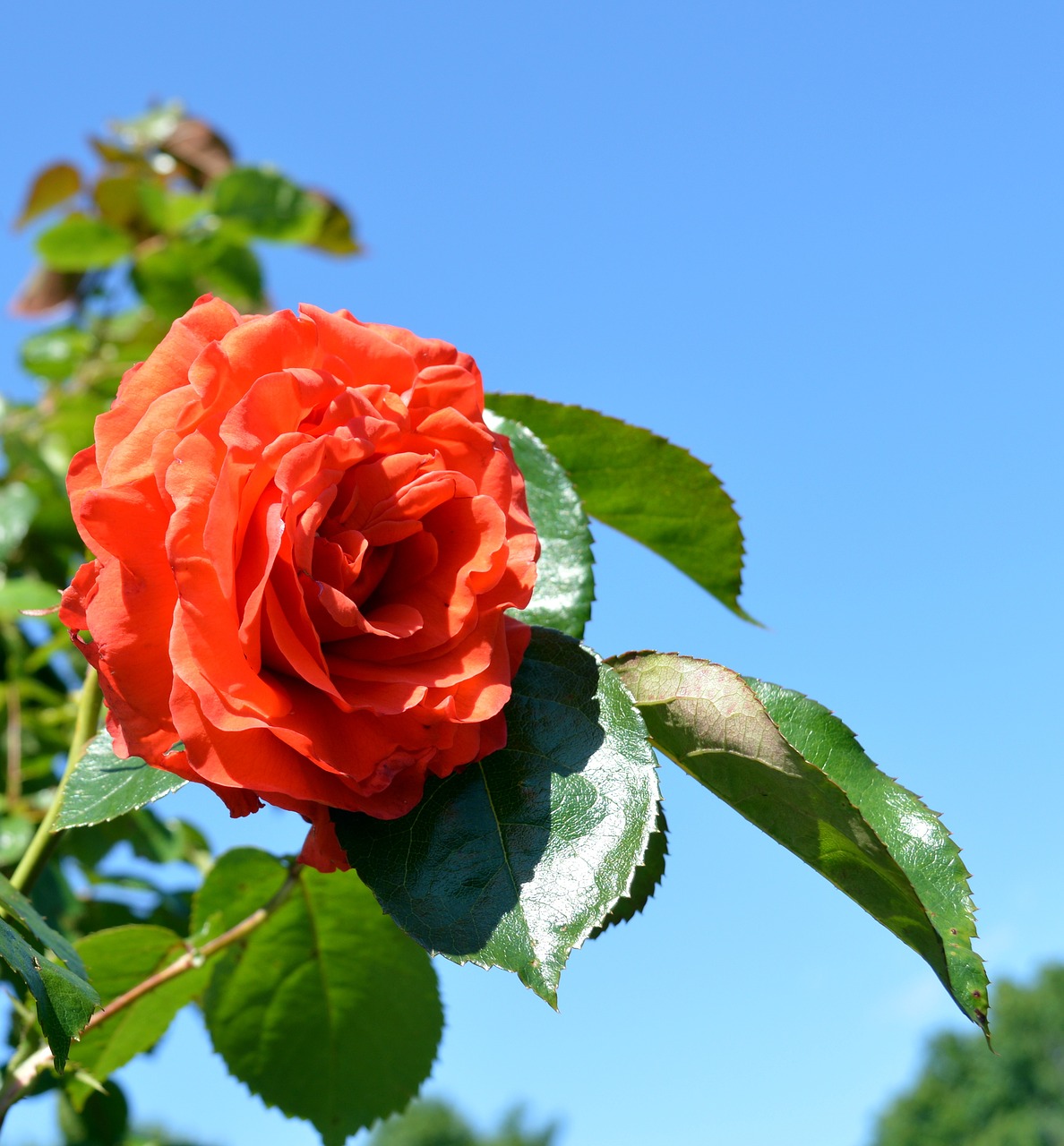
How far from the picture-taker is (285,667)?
65 centimetres

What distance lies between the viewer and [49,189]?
285 cm

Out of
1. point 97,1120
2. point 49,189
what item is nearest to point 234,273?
point 49,189

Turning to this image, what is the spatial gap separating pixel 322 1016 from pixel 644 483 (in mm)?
588

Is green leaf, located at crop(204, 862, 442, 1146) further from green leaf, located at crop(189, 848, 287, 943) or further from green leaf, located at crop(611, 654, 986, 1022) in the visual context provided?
green leaf, located at crop(611, 654, 986, 1022)

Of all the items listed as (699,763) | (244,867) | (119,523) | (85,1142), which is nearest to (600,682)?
(699,763)

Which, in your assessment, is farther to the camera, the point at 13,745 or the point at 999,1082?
the point at 999,1082

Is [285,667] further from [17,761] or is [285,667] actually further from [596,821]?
[17,761]

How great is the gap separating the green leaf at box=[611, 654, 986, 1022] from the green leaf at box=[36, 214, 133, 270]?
2068mm

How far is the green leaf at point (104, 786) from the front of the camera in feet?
2.51

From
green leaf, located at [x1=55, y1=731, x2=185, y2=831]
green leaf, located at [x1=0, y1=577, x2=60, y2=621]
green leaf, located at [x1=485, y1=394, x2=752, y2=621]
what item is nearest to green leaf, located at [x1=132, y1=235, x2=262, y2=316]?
green leaf, located at [x1=0, y1=577, x2=60, y2=621]

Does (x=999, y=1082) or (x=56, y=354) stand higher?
(x=56, y=354)

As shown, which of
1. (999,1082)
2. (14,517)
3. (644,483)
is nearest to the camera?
(644,483)

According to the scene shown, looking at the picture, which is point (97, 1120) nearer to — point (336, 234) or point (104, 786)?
point (104, 786)

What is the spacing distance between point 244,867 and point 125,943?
0.12m
